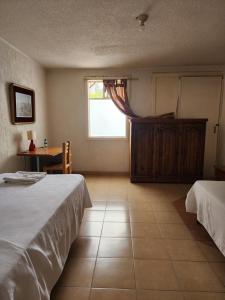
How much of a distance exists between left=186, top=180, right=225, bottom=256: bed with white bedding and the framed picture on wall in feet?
9.57

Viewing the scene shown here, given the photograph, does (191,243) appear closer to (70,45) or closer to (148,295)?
(148,295)

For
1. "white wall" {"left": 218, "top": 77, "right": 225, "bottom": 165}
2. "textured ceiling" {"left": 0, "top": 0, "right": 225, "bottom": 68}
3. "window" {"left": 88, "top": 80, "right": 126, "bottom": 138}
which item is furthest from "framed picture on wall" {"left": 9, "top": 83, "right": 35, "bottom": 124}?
"white wall" {"left": 218, "top": 77, "right": 225, "bottom": 165}

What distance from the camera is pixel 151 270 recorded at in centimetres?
174

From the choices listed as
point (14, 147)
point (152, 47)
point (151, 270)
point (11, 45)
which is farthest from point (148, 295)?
point (11, 45)

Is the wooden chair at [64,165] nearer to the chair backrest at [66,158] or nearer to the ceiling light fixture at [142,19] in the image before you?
the chair backrest at [66,158]

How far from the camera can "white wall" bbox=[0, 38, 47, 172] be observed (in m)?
2.97

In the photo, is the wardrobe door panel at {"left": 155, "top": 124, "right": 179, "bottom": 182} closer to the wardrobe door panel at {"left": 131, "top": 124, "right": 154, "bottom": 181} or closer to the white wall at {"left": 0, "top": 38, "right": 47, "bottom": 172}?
the wardrobe door panel at {"left": 131, "top": 124, "right": 154, "bottom": 181}

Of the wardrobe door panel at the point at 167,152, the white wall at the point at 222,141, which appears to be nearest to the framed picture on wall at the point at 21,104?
the wardrobe door panel at the point at 167,152

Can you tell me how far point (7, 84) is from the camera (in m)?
3.06

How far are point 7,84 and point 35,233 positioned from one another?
8.85 feet

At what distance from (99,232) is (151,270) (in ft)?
2.62

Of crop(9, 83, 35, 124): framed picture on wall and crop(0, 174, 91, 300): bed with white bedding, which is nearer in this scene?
crop(0, 174, 91, 300): bed with white bedding

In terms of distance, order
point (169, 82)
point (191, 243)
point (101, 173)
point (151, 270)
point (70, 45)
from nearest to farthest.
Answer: point (151, 270), point (191, 243), point (70, 45), point (169, 82), point (101, 173)

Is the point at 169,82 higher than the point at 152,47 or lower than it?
lower
